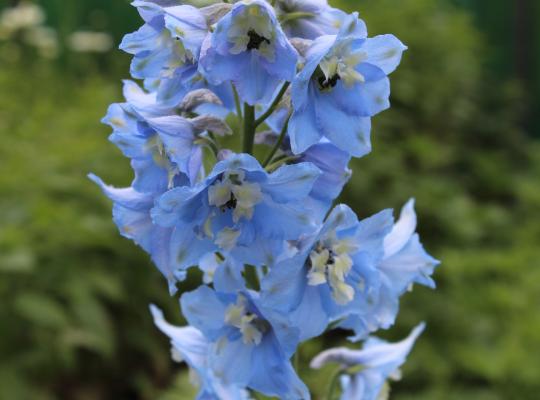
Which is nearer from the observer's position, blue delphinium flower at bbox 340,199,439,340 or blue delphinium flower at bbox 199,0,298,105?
blue delphinium flower at bbox 199,0,298,105

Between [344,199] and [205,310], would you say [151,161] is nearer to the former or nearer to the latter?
[205,310]

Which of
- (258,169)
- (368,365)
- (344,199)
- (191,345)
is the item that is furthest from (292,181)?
(344,199)

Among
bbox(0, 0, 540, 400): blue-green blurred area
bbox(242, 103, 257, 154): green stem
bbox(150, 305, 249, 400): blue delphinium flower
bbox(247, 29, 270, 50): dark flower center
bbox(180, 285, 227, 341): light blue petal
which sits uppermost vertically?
bbox(247, 29, 270, 50): dark flower center

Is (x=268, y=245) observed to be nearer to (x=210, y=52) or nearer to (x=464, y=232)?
(x=210, y=52)

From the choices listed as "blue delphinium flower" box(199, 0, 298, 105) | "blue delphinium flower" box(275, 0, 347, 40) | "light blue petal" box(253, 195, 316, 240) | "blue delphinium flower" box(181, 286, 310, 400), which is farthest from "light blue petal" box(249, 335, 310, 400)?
"blue delphinium flower" box(275, 0, 347, 40)

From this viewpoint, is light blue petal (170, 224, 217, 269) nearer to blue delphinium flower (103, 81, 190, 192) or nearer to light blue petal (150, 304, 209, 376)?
blue delphinium flower (103, 81, 190, 192)

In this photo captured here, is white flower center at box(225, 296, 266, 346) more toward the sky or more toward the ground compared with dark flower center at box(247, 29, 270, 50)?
more toward the ground

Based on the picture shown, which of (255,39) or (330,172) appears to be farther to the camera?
(330,172)
